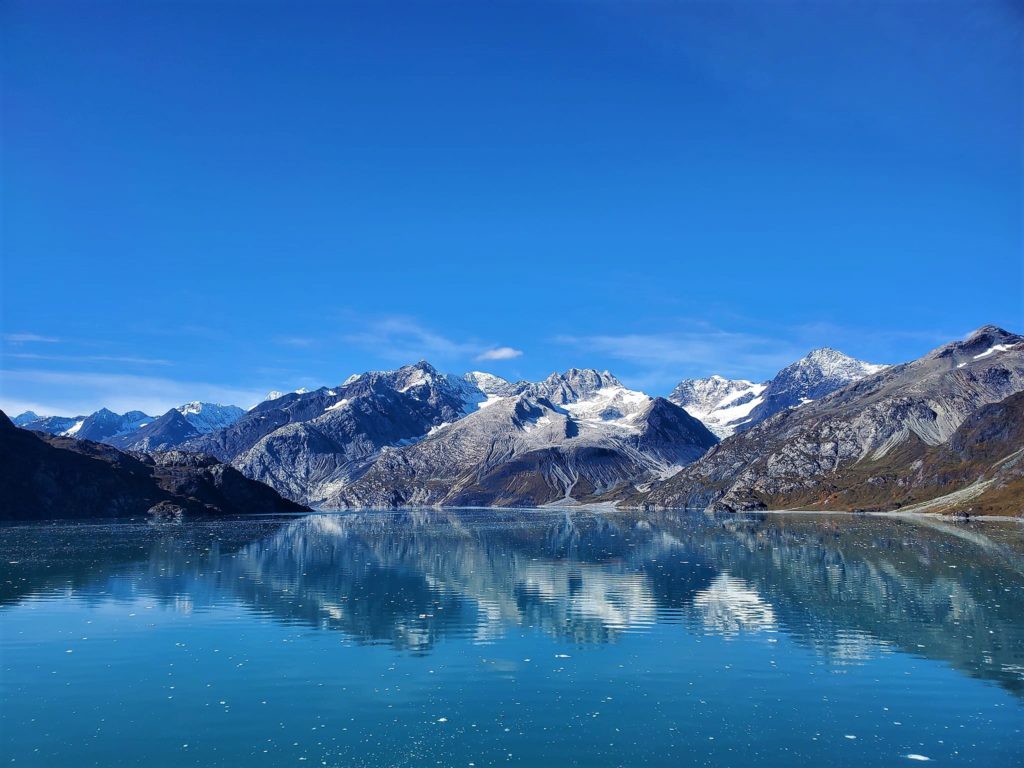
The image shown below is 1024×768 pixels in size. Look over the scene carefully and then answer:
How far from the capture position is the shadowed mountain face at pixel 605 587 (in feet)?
182

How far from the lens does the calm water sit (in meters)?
32.3

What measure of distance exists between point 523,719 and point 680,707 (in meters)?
7.73

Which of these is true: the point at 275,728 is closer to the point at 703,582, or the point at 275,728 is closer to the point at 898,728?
the point at 898,728

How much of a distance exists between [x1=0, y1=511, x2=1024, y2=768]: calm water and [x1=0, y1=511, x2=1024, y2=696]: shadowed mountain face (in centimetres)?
45

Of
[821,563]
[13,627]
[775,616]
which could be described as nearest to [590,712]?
[775,616]

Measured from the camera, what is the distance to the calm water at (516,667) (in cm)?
3234

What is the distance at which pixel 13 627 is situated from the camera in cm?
5731

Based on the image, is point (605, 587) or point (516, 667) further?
point (605, 587)

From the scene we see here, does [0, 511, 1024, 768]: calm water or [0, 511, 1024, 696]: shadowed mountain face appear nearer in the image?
[0, 511, 1024, 768]: calm water

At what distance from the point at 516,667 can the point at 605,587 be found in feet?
120

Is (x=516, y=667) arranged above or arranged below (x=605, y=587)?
below

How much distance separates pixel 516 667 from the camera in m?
45.8

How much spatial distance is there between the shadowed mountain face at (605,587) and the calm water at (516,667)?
1.49ft

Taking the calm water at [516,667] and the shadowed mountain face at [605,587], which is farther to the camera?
the shadowed mountain face at [605,587]
